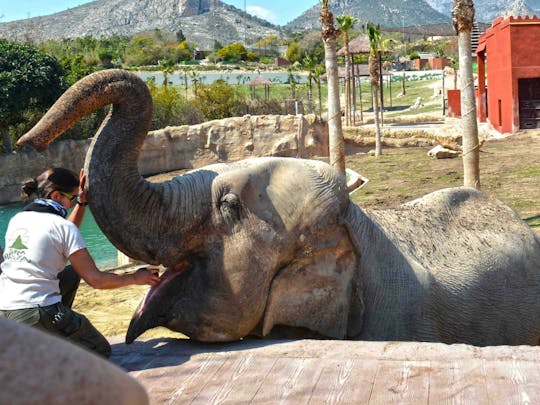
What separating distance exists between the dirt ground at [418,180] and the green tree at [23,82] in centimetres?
1224

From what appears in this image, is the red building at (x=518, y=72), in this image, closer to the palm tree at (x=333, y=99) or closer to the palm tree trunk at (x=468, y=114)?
the palm tree at (x=333, y=99)

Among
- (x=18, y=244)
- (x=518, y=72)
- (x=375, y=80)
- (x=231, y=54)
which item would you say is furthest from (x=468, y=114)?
(x=231, y=54)

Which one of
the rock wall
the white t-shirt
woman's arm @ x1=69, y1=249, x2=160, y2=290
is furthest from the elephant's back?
the rock wall

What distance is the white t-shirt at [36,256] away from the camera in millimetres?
3715

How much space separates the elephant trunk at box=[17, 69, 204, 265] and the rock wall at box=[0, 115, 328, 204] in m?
24.8

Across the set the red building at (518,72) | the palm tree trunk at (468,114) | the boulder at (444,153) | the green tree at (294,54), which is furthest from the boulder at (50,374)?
the green tree at (294,54)

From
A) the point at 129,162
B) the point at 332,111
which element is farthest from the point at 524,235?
the point at 332,111

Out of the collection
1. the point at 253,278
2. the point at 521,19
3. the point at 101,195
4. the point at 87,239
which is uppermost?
the point at 521,19

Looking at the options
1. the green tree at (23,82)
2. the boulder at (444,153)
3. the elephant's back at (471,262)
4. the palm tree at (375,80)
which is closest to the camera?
the elephant's back at (471,262)

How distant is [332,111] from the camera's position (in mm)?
16297

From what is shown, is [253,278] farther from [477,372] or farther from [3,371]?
[3,371]

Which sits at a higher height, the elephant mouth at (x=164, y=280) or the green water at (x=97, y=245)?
the elephant mouth at (x=164, y=280)

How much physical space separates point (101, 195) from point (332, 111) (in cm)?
1290

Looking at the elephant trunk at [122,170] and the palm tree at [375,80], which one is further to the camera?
the palm tree at [375,80]
